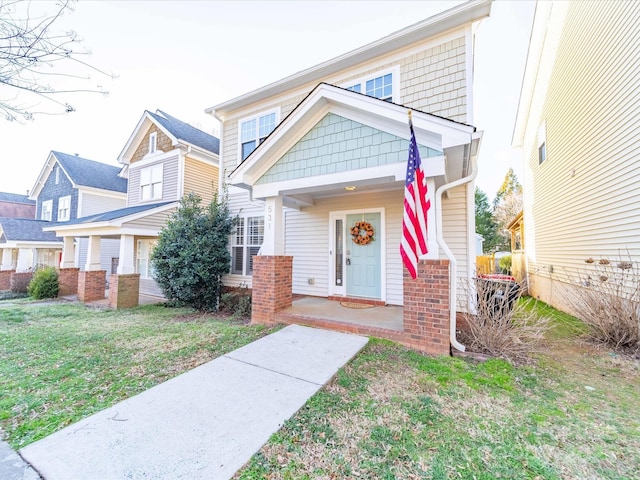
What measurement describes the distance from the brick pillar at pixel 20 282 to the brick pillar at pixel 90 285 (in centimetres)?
459

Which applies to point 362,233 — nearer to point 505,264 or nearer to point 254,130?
point 254,130

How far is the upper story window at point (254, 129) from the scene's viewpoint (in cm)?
832

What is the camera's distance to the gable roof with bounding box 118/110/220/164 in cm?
1096

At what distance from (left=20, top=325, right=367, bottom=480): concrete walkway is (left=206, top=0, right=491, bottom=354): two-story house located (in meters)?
1.84

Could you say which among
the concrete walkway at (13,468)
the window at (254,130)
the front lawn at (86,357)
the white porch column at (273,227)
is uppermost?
the window at (254,130)

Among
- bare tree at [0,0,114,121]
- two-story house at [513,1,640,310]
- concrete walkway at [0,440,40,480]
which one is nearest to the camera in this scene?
concrete walkway at [0,440,40,480]

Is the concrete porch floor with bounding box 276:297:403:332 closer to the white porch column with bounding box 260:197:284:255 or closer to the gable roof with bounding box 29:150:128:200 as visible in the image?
the white porch column with bounding box 260:197:284:255

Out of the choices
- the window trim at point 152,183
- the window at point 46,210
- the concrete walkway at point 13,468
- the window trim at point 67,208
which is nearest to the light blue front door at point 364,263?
the concrete walkway at point 13,468

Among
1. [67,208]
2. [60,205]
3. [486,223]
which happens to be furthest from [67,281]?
[486,223]

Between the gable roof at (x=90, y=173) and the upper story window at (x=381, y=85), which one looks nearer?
the upper story window at (x=381, y=85)

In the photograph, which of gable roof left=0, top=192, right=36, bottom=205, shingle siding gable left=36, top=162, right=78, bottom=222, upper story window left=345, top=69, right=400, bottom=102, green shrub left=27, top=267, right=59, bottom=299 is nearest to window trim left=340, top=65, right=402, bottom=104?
upper story window left=345, top=69, right=400, bottom=102

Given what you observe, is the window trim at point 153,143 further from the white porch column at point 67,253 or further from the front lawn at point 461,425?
the front lawn at point 461,425

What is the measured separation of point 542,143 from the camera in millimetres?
10211

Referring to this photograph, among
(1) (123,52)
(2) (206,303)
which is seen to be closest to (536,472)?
(1) (123,52)
